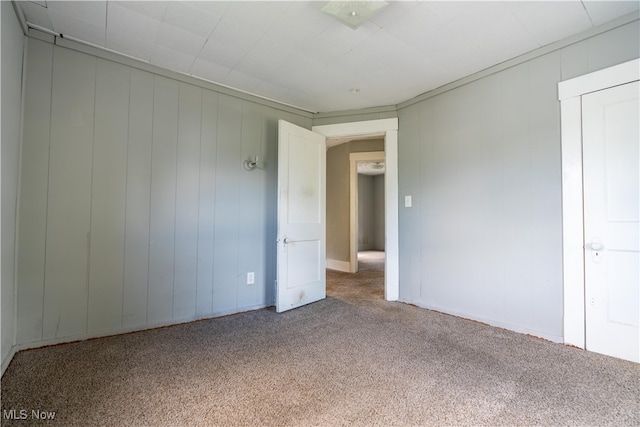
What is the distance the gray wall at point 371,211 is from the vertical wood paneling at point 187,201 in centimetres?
699

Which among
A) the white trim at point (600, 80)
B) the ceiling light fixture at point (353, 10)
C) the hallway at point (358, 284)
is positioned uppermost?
the ceiling light fixture at point (353, 10)

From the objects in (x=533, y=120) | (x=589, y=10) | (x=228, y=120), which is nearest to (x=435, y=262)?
(x=533, y=120)

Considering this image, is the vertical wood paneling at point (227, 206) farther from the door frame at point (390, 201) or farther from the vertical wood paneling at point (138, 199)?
the door frame at point (390, 201)

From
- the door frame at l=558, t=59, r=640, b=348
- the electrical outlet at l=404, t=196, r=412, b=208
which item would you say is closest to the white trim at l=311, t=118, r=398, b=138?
the electrical outlet at l=404, t=196, r=412, b=208

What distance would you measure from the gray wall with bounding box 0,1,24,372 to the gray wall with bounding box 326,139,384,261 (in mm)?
4298

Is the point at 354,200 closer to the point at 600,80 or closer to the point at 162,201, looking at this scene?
the point at 162,201

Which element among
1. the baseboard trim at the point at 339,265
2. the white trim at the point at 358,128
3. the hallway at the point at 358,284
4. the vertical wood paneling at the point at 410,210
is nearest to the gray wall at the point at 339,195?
the baseboard trim at the point at 339,265

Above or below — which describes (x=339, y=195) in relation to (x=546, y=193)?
above

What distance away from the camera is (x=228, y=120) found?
9.67 ft

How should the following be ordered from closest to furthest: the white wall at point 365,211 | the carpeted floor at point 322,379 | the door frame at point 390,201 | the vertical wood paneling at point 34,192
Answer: the carpeted floor at point 322,379 < the vertical wood paneling at point 34,192 < the door frame at point 390,201 < the white wall at point 365,211

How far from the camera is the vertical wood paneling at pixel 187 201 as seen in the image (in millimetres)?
2629

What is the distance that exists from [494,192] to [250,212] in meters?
2.29

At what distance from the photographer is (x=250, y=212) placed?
10.1ft

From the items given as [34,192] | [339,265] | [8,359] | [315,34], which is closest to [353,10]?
[315,34]
